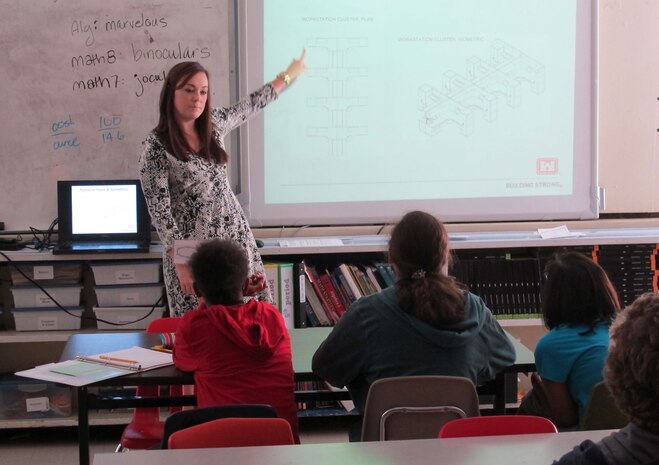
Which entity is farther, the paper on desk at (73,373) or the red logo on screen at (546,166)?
the red logo on screen at (546,166)

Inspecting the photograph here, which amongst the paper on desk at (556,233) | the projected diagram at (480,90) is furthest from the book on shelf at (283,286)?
the paper on desk at (556,233)

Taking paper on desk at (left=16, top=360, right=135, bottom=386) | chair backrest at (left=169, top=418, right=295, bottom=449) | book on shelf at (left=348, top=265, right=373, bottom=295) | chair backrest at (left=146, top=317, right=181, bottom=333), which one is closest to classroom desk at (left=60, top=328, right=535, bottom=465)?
paper on desk at (left=16, top=360, right=135, bottom=386)

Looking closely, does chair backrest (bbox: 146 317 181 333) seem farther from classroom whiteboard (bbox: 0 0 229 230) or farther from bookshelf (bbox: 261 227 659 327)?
classroom whiteboard (bbox: 0 0 229 230)

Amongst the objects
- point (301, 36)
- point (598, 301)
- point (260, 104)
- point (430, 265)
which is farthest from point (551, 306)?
point (301, 36)

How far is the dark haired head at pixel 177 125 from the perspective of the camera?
3682 mm

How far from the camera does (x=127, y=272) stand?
170 inches

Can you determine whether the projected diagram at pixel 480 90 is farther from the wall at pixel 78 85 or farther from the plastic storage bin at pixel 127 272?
the plastic storage bin at pixel 127 272

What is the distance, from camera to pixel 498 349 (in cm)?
269

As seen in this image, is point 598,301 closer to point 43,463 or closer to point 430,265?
point 430,265

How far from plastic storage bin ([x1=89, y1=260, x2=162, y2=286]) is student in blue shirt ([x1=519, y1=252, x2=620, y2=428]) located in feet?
7.30

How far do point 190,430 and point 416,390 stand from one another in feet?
2.15

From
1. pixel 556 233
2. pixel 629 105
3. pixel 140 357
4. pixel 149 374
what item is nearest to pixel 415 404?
pixel 149 374

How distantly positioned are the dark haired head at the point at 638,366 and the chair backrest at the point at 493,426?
0.64m

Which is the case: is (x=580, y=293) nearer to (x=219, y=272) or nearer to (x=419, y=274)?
(x=419, y=274)
